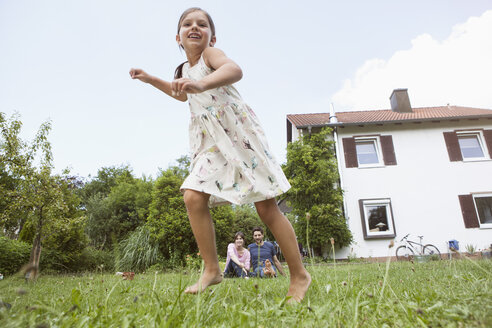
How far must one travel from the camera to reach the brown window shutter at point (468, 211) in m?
11.9

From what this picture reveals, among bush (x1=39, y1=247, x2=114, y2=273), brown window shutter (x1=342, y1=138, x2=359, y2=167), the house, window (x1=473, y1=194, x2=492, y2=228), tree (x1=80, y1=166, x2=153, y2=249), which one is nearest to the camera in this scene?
bush (x1=39, y1=247, x2=114, y2=273)

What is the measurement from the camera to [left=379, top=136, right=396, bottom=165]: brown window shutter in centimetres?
1283

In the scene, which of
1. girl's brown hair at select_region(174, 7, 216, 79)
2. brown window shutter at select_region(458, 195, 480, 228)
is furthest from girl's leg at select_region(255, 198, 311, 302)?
brown window shutter at select_region(458, 195, 480, 228)

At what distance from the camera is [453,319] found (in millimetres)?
947

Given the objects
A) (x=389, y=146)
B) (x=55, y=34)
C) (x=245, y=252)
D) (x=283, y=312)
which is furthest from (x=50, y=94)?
(x=389, y=146)

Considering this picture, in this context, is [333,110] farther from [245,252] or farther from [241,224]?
[245,252]

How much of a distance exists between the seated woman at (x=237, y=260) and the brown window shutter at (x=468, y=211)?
409 inches

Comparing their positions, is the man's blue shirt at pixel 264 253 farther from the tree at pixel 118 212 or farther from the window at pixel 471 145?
the window at pixel 471 145

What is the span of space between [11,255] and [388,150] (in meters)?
13.5

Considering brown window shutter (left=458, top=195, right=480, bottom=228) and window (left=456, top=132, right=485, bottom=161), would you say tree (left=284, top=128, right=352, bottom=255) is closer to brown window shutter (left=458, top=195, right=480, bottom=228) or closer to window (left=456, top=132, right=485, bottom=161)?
brown window shutter (left=458, top=195, right=480, bottom=228)

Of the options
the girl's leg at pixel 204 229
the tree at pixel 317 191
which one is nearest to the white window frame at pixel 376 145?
the tree at pixel 317 191

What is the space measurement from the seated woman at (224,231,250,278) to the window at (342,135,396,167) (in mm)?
7983

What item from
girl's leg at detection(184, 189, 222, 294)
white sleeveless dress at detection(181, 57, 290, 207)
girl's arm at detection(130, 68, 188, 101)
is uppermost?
girl's arm at detection(130, 68, 188, 101)

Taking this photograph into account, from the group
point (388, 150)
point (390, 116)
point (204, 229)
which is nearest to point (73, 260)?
point (204, 229)
